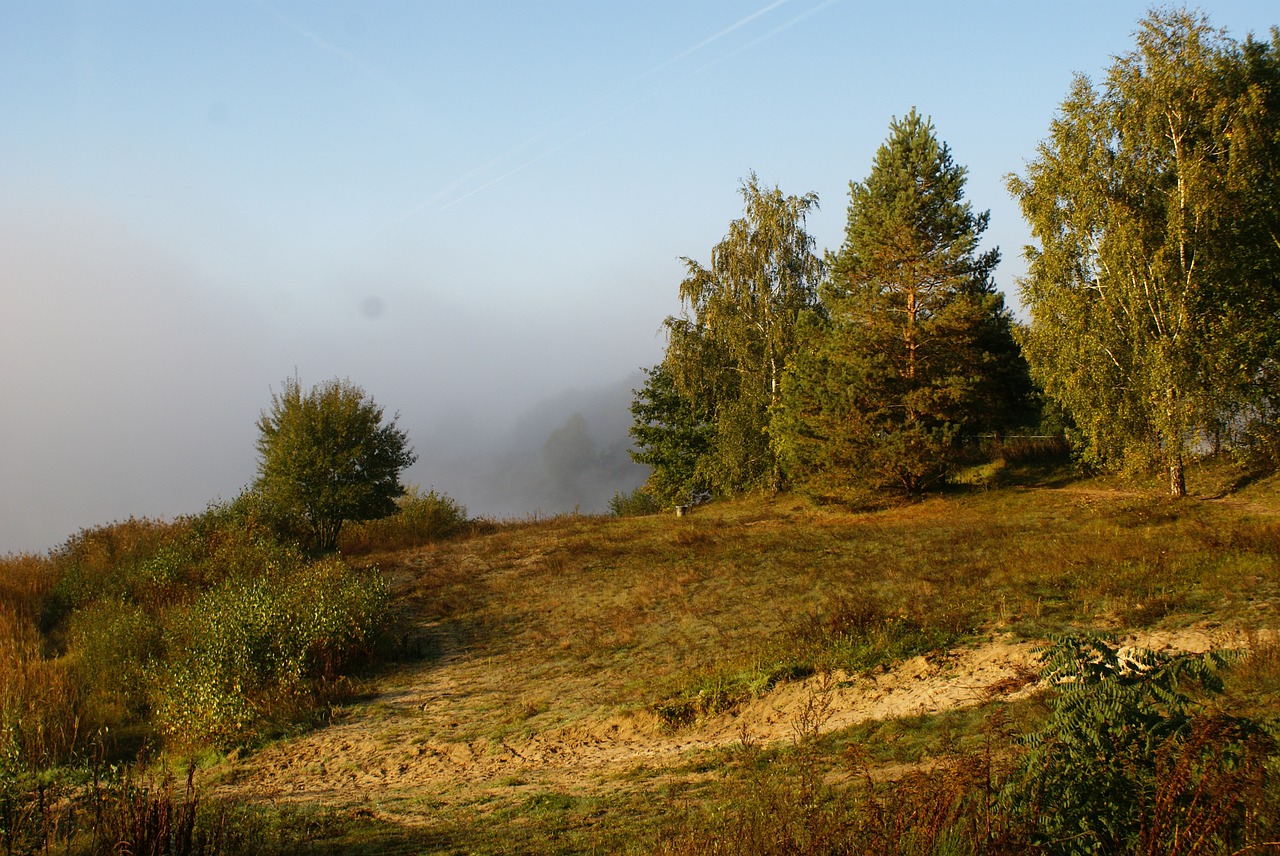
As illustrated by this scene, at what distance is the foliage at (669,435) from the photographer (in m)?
38.6

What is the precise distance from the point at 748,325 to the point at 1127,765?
30.0m

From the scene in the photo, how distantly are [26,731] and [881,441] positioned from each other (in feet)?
67.3

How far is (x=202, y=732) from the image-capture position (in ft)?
31.8

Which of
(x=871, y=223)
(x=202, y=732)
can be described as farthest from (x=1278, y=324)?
(x=202, y=732)

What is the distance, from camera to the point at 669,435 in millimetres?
39219

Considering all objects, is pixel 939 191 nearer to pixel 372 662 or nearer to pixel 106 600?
pixel 372 662

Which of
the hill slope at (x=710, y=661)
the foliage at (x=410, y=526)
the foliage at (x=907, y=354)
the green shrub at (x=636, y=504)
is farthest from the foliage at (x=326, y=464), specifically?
the green shrub at (x=636, y=504)

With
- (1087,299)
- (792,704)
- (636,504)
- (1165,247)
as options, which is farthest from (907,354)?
(636,504)

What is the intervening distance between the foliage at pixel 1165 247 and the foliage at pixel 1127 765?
717 inches

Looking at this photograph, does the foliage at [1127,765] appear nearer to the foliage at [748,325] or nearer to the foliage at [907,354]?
the foliage at [907,354]

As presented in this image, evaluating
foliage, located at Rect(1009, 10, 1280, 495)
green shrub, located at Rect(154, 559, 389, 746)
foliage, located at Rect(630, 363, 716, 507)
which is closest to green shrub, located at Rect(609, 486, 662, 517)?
foliage, located at Rect(630, 363, 716, 507)

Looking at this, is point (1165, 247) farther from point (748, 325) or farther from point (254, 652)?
point (254, 652)

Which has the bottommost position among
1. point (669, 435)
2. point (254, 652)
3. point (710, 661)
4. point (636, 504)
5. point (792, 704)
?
point (792, 704)

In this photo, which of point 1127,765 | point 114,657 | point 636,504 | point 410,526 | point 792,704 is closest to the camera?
point 1127,765
